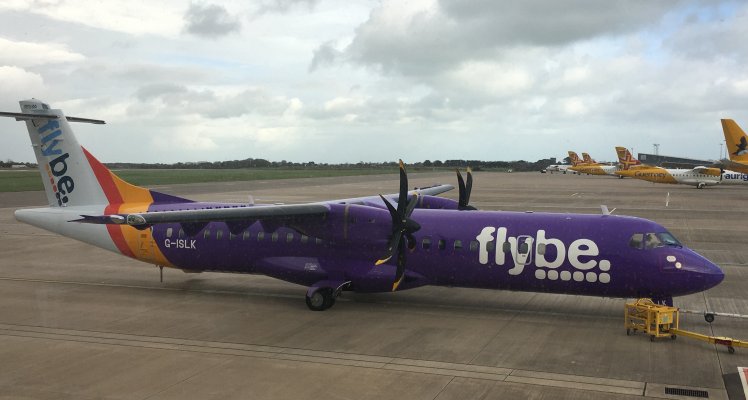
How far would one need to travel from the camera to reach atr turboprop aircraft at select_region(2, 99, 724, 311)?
45.8ft

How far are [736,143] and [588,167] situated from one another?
75.3 m

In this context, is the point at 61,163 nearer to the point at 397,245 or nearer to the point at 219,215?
the point at 219,215

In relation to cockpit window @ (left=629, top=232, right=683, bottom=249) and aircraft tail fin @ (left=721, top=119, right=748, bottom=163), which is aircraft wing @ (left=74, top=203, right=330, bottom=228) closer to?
cockpit window @ (left=629, top=232, right=683, bottom=249)

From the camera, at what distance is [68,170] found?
731 inches

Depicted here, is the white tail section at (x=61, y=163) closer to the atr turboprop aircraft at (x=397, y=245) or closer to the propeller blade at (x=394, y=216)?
the atr turboprop aircraft at (x=397, y=245)

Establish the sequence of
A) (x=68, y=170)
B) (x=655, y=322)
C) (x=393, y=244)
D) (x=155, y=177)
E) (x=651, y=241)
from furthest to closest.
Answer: (x=155, y=177) < (x=68, y=170) < (x=393, y=244) < (x=651, y=241) < (x=655, y=322)

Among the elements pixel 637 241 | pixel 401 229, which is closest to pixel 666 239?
pixel 637 241

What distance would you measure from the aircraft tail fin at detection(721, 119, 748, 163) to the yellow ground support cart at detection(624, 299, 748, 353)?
51.3m

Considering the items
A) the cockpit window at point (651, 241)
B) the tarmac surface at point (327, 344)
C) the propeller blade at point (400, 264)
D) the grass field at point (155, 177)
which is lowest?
the tarmac surface at point (327, 344)

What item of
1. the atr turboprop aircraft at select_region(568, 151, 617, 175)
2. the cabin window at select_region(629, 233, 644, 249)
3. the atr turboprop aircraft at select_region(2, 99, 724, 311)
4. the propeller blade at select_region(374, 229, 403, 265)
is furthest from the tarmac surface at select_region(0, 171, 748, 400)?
the atr turboprop aircraft at select_region(568, 151, 617, 175)

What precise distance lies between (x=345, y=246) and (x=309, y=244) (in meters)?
1.13

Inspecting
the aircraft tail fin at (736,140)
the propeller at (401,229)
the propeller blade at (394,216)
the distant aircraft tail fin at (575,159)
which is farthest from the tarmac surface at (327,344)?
the distant aircraft tail fin at (575,159)

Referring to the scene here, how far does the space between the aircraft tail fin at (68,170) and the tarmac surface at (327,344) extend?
9.39 ft

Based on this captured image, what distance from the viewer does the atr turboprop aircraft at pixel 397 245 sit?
14.0 metres
